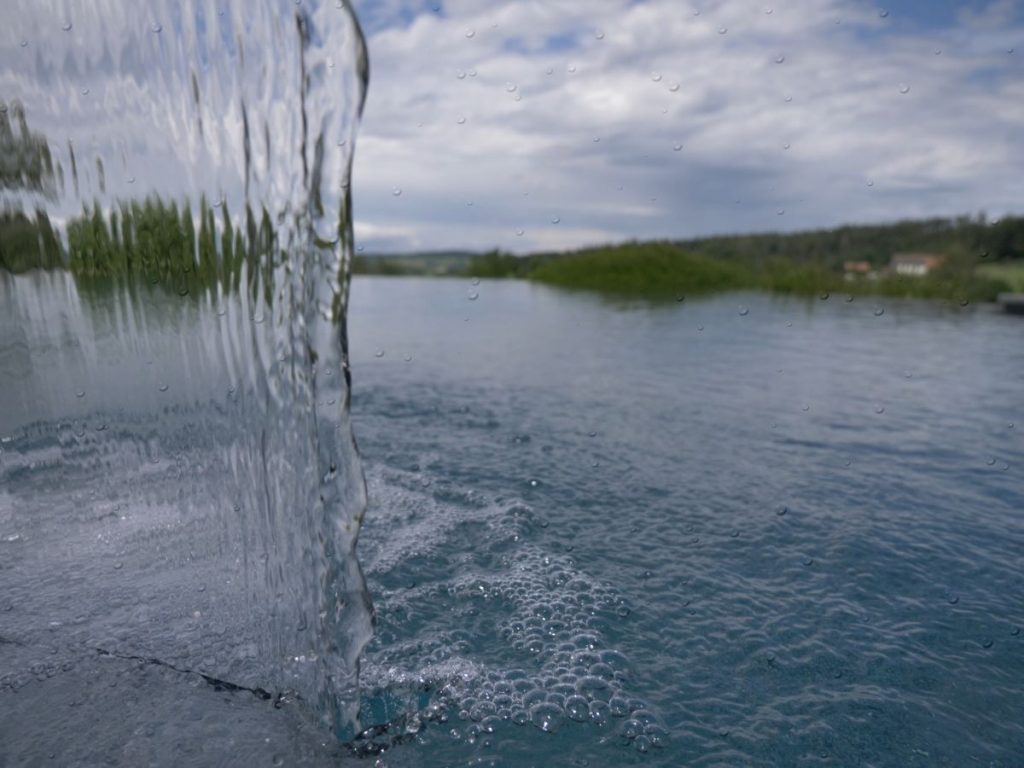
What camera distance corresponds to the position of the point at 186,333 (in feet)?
7.43

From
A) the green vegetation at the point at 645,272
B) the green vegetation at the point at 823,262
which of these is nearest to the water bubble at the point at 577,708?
the green vegetation at the point at 823,262

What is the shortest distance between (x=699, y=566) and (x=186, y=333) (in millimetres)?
1993

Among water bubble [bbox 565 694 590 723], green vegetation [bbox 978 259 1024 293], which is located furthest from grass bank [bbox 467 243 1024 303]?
water bubble [bbox 565 694 590 723]

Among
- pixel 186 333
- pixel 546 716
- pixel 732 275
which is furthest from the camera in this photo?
pixel 732 275

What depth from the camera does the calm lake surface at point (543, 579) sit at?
5.14 ft

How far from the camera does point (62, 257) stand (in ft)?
8.51

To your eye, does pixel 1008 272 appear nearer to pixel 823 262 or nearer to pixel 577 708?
pixel 823 262

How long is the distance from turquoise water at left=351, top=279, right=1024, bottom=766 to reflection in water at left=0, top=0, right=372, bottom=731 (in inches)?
17.4

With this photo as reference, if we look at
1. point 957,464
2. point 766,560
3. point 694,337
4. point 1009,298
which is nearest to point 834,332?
point 694,337

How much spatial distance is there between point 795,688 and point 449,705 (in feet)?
3.01

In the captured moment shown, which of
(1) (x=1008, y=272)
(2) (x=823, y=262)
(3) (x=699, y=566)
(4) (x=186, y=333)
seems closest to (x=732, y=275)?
(2) (x=823, y=262)

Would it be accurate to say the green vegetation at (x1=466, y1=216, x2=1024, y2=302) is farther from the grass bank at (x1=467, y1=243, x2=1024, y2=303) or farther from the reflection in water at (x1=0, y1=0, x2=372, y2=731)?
the reflection in water at (x1=0, y1=0, x2=372, y2=731)

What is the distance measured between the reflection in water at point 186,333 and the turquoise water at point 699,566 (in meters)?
0.44

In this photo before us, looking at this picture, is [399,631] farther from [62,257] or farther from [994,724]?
[62,257]
